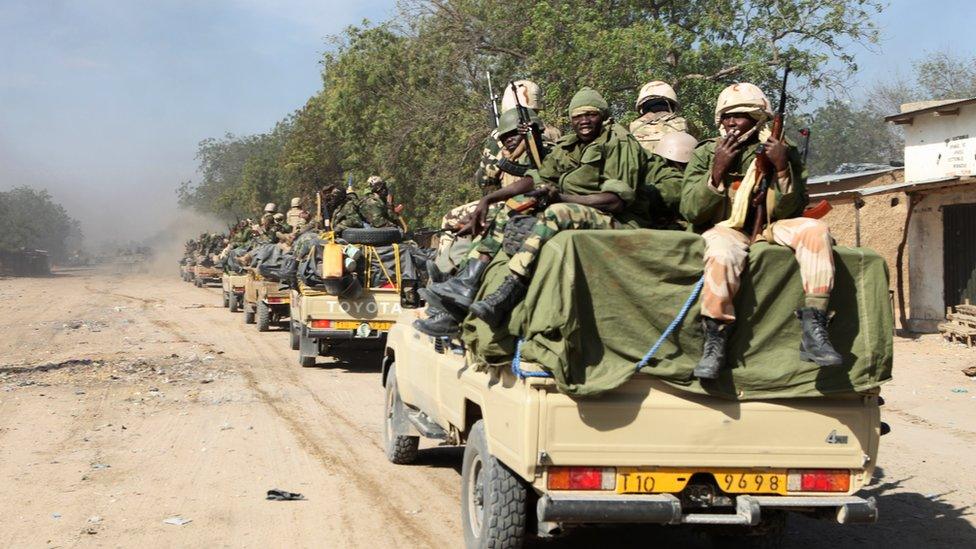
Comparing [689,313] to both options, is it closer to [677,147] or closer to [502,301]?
[502,301]

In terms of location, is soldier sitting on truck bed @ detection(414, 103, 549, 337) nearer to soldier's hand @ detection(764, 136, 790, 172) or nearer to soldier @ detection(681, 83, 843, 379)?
soldier @ detection(681, 83, 843, 379)

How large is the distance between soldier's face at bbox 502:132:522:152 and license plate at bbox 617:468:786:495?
3.14m

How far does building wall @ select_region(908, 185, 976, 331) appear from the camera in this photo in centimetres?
1875

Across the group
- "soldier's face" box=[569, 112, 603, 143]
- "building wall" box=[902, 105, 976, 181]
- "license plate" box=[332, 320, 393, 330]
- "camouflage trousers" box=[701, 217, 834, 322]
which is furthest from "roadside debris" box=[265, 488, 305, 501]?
"building wall" box=[902, 105, 976, 181]

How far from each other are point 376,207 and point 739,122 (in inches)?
422

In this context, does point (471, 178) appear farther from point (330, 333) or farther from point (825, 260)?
point (825, 260)

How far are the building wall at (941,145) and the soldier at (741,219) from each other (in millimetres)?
15853

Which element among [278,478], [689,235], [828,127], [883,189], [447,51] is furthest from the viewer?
[828,127]

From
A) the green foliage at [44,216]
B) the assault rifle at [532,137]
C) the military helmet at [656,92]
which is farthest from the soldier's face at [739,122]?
the green foliage at [44,216]

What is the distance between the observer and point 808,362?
5043mm

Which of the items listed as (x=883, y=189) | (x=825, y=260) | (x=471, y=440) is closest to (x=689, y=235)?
(x=825, y=260)

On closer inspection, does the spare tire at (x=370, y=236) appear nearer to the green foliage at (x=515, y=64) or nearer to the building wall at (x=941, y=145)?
the green foliage at (x=515, y=64)

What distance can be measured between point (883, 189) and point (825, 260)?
47.8 ft

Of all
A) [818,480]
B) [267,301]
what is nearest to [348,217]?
[267,301]
